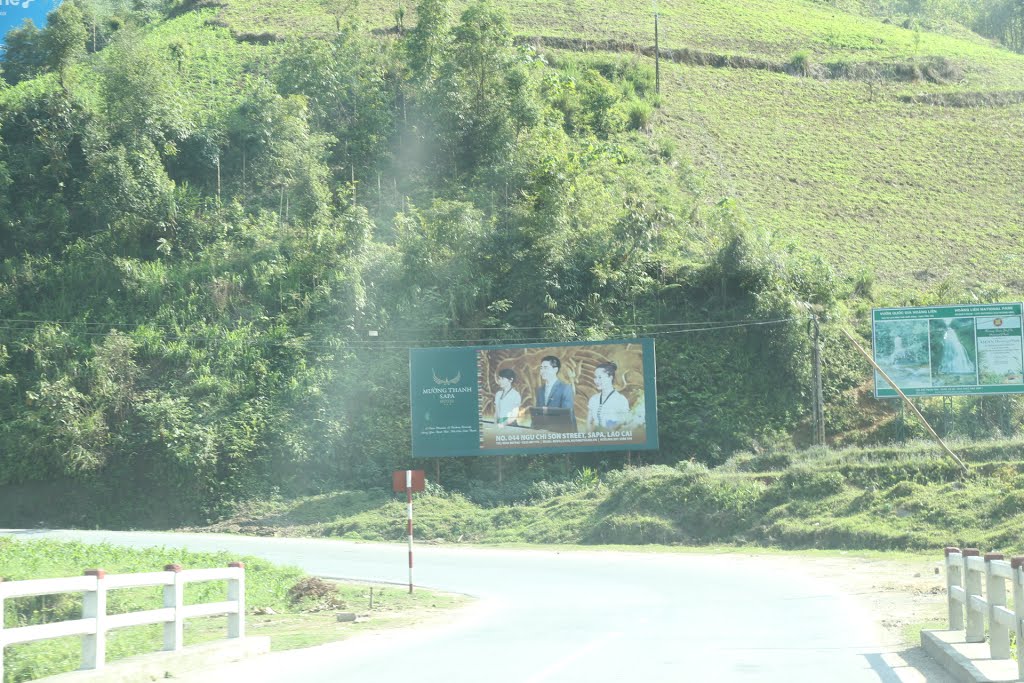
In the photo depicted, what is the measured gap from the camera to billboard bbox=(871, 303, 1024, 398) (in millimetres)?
32750

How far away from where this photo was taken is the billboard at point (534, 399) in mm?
35406

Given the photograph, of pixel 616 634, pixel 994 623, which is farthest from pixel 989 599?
pixel 616 634

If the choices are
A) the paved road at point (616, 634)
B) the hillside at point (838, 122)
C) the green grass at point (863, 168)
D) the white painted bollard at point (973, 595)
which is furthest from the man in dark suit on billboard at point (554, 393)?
the white painted bollard at point (973, 595)

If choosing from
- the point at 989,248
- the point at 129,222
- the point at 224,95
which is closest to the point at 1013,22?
the point at 989,248

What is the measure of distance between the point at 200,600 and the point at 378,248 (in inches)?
1140

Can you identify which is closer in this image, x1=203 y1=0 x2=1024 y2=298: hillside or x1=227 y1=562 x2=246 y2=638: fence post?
x1=227 y1=562 x2=246 y2=638: fence post

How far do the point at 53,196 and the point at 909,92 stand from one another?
5787 centimetres

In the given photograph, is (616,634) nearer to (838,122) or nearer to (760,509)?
(760,509)

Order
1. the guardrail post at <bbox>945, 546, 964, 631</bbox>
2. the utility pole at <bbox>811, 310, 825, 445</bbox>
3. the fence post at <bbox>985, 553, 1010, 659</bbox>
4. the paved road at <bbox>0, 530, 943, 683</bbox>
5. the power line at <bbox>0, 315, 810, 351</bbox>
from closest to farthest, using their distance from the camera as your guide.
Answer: the fence post at <bbox>985, 553, 1010, 659</bbox>
the paved road at <bbox>0, 530, 943, 683</bbox>
the guardrail post at <bbox>945, 546, 964, 631</bbox>
the utility pole at <bbox>811, 310, 825, 445</bbox>
the power line at <bbox>0, 315, 810, 351</bbox>

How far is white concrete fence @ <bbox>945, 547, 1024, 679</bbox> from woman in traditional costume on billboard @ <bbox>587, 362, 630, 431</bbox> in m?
23.4

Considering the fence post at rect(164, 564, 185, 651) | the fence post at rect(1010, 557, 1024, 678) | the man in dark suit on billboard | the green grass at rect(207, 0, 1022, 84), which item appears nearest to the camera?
the fence post at rect(1010, 557, 1024, 678)

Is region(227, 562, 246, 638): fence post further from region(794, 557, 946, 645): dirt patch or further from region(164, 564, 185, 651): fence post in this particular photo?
region(794, 557, 946, 645): dirt patch

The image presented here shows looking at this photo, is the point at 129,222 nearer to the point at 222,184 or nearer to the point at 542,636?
the point at 222,184

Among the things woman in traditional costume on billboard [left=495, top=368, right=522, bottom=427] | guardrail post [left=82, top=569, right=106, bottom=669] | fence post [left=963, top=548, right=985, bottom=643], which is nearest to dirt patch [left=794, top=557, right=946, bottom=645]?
fence post [left=963, top=548, right=985, bottom=643]
